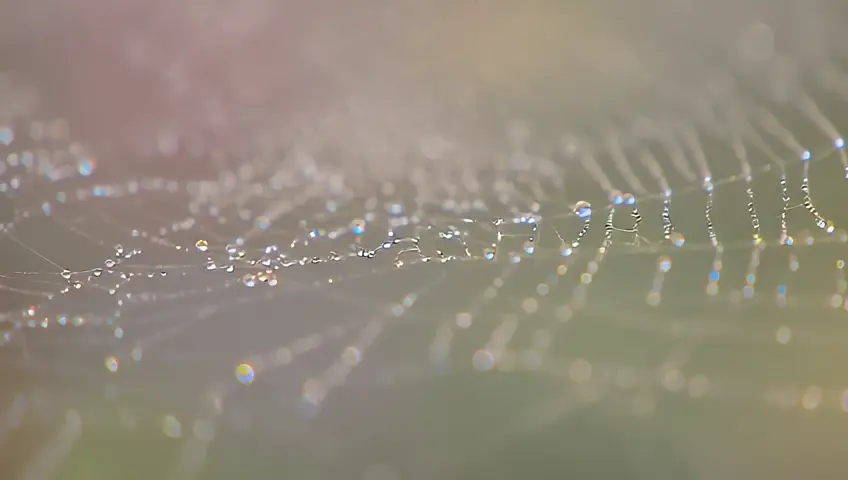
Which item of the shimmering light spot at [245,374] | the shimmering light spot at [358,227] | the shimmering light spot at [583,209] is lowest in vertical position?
the shimmering light spot at [583,209]

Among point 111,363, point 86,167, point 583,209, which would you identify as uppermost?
point 86,167

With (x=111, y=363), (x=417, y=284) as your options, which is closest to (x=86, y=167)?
(x=111, y=363)

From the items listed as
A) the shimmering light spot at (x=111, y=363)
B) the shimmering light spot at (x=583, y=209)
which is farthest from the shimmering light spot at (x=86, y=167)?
the shimmering light spot at (x=583, y=209)

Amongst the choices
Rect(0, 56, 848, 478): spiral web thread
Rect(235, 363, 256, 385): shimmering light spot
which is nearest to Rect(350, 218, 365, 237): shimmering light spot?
Rect(0, 56, 848, 478): spiral web thread

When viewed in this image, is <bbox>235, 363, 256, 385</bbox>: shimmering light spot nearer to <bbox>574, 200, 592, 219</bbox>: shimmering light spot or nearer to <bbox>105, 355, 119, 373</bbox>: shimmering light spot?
<bbox>105, 355, 119, 373</bbox>: shimmering light spot

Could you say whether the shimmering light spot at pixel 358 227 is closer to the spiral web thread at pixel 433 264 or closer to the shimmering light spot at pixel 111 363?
the spiral web thread at pixel 433 264

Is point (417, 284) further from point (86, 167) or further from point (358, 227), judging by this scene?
point (86, 167)

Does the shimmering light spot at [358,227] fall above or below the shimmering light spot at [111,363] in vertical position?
below

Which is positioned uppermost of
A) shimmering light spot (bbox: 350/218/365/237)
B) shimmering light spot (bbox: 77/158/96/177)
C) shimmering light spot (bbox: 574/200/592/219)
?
shimmering light spot (bbox: 77/158/96/177)
